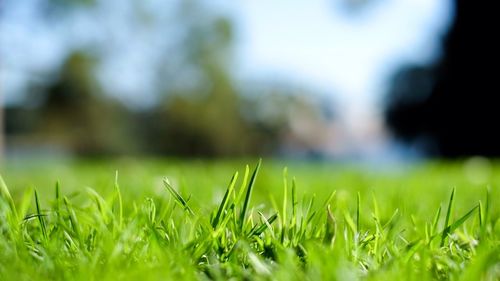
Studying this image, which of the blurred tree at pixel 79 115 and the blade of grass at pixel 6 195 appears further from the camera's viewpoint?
the blurred tree at pixel 79 115

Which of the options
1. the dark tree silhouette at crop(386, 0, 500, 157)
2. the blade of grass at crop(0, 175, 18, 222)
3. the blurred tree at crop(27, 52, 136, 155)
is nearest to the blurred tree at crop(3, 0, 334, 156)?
the blurred tree at crop(27, 52, 136, 155)

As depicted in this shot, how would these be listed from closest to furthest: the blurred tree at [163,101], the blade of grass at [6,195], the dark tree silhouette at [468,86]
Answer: the blade of grass at [6,195], the dark tree silhouette at [468,86], the blurred tree at [163,101]

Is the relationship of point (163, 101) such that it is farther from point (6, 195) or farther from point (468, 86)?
point (6, 195)

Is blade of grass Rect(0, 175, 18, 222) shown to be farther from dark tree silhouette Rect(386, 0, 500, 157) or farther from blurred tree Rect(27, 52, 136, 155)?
blurred tree Rect(27, 52, 136, 155)

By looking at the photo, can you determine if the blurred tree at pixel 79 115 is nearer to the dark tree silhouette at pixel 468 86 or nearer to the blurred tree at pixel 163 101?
the blurred tree at pixel 163 101

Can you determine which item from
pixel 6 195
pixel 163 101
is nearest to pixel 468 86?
pixel 163 101

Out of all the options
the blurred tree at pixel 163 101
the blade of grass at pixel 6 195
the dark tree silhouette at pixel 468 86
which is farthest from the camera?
the blurred tree at pixel 163 101

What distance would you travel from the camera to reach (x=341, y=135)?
29.9m

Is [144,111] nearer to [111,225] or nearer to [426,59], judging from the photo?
[426,59]

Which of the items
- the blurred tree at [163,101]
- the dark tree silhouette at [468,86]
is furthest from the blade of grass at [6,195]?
the blurred tree at [163,101]

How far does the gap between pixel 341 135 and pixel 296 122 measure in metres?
2.48

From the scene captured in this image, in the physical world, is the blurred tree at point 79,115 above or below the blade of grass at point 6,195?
below

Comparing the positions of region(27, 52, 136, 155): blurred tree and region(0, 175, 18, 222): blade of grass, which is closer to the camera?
region(0, 175, 18, 222): blade of grass

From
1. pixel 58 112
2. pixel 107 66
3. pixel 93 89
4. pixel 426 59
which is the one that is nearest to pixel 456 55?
pixel 426 59
